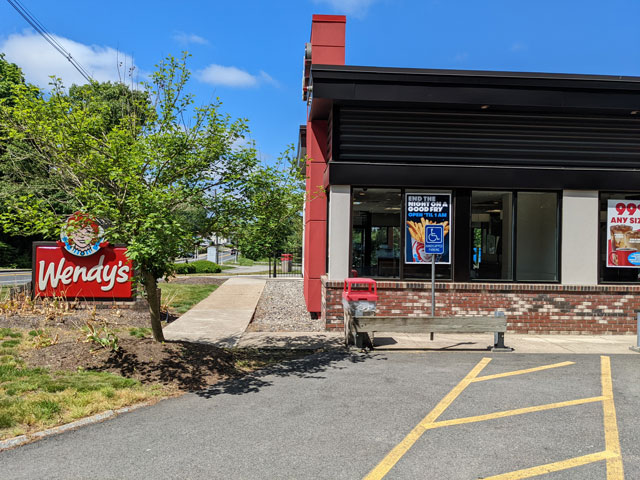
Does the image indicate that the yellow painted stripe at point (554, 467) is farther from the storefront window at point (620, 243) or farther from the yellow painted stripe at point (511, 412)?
the storefront window at point (620, 243)

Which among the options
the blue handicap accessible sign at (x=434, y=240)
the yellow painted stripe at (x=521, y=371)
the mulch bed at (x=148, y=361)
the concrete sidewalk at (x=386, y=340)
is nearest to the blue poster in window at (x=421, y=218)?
the blue handicap accessible sign at (x=434, y=240)

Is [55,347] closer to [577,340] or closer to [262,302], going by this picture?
[262,302]

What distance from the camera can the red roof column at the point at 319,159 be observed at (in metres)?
13.6

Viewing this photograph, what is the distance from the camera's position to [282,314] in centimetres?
1495

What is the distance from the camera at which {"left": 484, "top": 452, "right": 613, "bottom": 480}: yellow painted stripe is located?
454 cm

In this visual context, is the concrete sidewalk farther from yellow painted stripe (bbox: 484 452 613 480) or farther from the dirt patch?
yellow painted stripe (bbox: 484 452 613 480)

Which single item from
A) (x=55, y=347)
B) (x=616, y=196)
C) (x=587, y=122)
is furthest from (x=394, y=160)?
(x=55, y=347)

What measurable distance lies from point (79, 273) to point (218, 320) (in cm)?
402

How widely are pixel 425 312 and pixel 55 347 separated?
8325 mm

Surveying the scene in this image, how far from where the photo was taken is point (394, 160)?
12539 mm

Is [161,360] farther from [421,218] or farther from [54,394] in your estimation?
[421,218]

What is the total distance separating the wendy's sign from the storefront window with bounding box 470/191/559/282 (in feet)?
31.1

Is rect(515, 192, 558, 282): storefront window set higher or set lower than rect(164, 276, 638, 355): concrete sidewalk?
higher

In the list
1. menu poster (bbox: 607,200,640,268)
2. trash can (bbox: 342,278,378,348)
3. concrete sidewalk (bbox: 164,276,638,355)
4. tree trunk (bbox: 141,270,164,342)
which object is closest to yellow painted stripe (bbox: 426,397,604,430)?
concrete sidewalk (bbox: 164,276,638,355)
